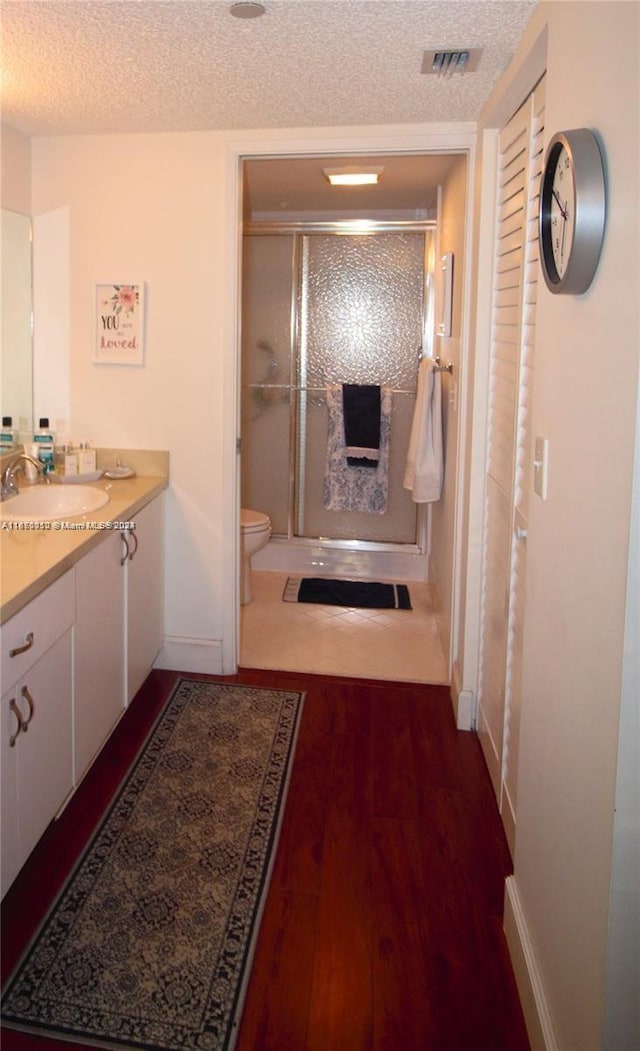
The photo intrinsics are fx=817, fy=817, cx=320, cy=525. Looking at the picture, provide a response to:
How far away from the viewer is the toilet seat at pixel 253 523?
162 inches

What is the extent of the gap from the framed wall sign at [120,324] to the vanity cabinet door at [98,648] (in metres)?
0.88

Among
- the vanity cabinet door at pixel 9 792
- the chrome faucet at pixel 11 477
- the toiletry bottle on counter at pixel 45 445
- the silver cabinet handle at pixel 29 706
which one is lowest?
the vanity cabinet door at pixel 9 792

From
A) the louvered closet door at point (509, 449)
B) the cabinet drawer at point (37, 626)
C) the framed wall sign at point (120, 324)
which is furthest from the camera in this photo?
the framed wall sign at point (120, 324)

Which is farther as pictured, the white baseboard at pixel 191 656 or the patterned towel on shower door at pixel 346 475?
the patterned towel on shower door at pixel 346 475

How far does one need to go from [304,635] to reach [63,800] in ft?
5.87

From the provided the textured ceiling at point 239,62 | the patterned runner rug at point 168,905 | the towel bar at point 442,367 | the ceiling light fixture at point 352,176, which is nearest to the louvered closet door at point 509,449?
the textured ceiling at point 239,62

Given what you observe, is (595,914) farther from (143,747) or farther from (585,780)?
(143,747)

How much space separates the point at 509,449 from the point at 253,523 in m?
1.98

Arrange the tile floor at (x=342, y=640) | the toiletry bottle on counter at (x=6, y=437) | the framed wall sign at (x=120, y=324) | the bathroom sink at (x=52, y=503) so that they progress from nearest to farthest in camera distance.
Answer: the bathroom sink at (x=52, y=503) < the toiletry bottle on counter at (x=6, y=437) < the framed wall sign at (x=120, y=324) < the tile floor at (x=342, y=640)

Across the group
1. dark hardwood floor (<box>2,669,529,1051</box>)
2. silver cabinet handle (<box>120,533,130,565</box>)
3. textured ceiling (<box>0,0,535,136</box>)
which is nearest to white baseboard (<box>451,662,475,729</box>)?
dark hardwood floor (<box>2,669,529,1051</box>)

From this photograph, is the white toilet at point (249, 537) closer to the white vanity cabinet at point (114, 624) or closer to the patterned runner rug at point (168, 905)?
the white vanity cabinet at point (114, 624)

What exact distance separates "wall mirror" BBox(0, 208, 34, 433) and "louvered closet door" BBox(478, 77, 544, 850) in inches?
69.4

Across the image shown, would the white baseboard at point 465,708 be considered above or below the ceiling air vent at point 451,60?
below

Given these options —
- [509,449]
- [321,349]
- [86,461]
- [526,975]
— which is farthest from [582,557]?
[321,349]
